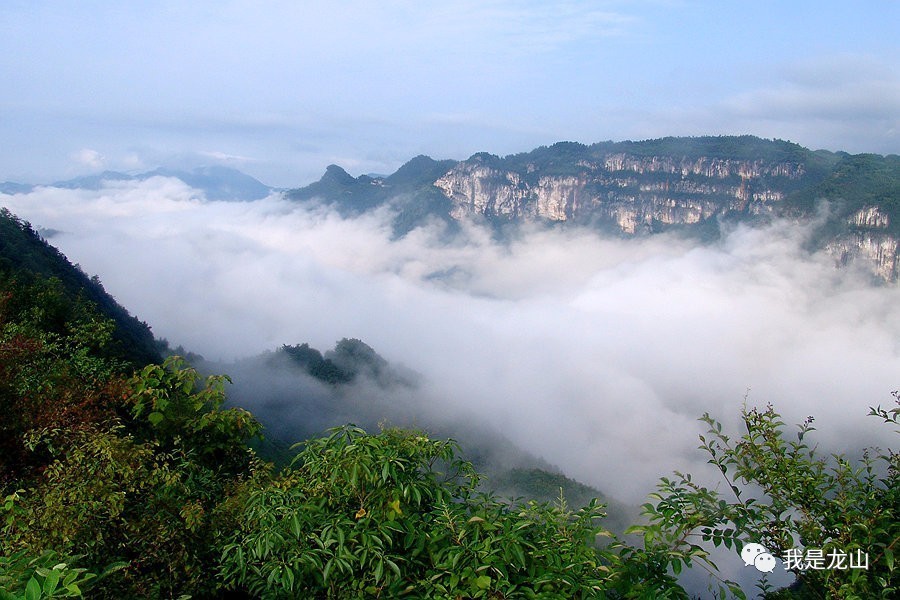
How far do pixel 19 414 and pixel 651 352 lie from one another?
188829mm

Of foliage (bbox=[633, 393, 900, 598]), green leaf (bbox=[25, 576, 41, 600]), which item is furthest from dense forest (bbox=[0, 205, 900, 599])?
green leaf (bbox=[25, 576, 41, 600])

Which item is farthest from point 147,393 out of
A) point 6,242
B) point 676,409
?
point 676,409

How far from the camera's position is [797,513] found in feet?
11.6

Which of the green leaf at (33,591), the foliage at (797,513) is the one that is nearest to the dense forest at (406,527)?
the foliage at (797,513)

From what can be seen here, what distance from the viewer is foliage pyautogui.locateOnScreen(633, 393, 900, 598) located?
10.2 ft

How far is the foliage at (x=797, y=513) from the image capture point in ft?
10.2

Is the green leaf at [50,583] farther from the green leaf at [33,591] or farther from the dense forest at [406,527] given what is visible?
the dense forest at [406,527]

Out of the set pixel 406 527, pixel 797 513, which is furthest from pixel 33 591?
pixel 797 513

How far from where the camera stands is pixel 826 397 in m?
121

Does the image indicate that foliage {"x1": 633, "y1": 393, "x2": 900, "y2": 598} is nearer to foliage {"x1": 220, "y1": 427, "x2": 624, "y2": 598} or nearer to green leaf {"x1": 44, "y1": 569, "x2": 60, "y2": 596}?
foliage {"x1": 220, "y1": 427, "x2": 624, "y2": 598}

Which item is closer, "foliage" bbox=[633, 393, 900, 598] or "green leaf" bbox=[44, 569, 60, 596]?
"green leaf" bbox=[44, 569, 60, 596]

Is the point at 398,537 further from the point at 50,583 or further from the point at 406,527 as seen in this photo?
the point at 50,583

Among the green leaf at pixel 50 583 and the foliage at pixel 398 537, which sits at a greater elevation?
the green leaf at pixel 50 583

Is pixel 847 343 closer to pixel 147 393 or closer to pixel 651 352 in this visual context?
pixel 651 352
